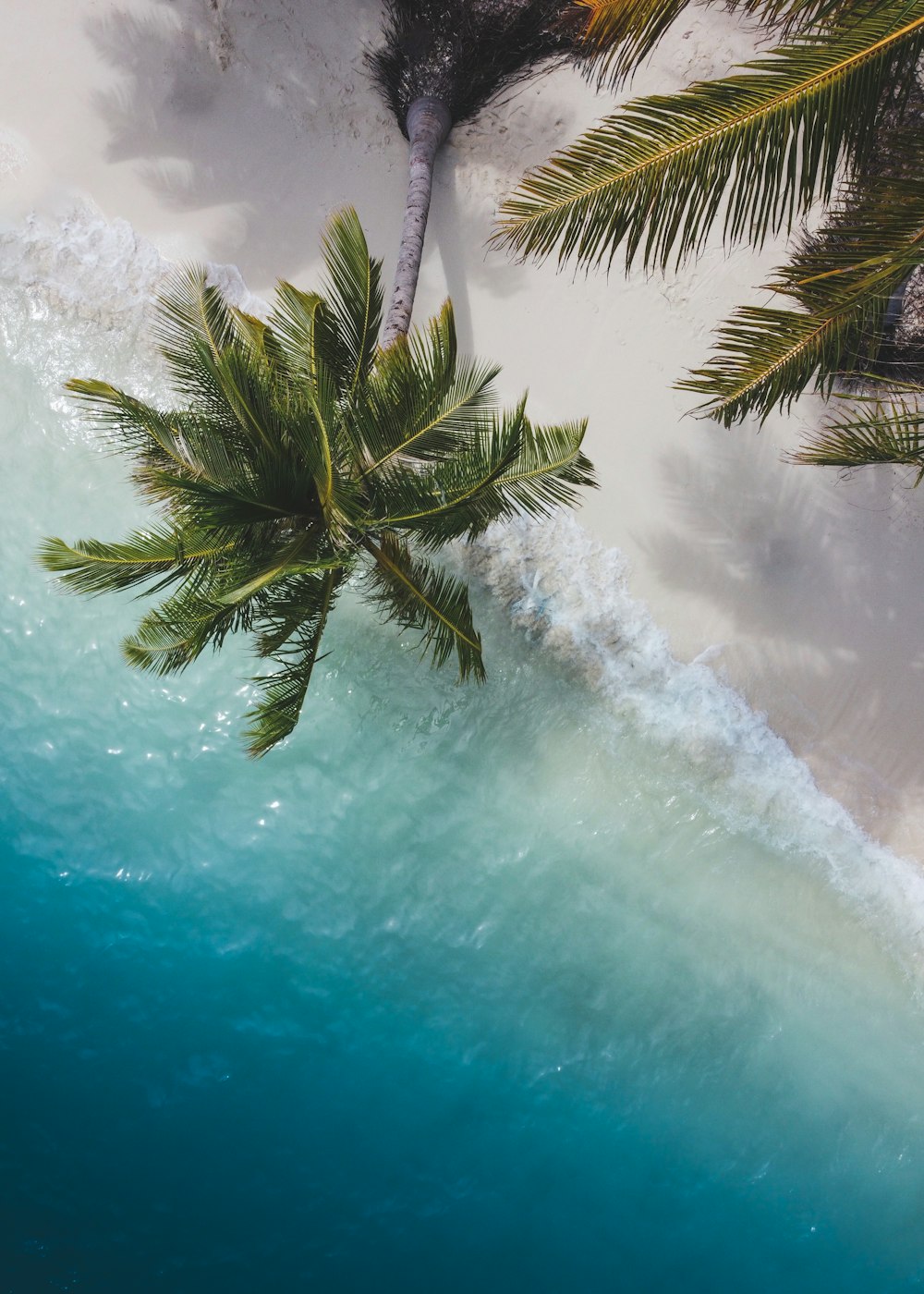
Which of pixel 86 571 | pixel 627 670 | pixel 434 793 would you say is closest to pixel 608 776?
pixel 627 670

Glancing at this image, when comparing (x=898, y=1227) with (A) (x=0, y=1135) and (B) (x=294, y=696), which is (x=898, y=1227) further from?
(A) (x=0, y=1135)

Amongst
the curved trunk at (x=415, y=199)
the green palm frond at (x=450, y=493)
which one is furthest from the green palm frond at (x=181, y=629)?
the curved trunk at (x=415, y=199)

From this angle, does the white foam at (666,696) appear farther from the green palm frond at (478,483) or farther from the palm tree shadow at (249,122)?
the palm tree shadow at (249,122)

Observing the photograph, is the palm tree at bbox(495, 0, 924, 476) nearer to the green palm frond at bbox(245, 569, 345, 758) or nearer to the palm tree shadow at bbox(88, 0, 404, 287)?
the green palm frond at bbox(245, 569, 345, 758)

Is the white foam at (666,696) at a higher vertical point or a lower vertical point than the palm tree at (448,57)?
lower

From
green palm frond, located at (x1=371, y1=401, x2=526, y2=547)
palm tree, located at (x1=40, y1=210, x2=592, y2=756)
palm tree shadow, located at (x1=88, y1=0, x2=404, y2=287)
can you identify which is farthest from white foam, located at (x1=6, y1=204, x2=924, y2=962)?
green palm frond, located at (x1=371, y1=401, x2=526, y2=547)
